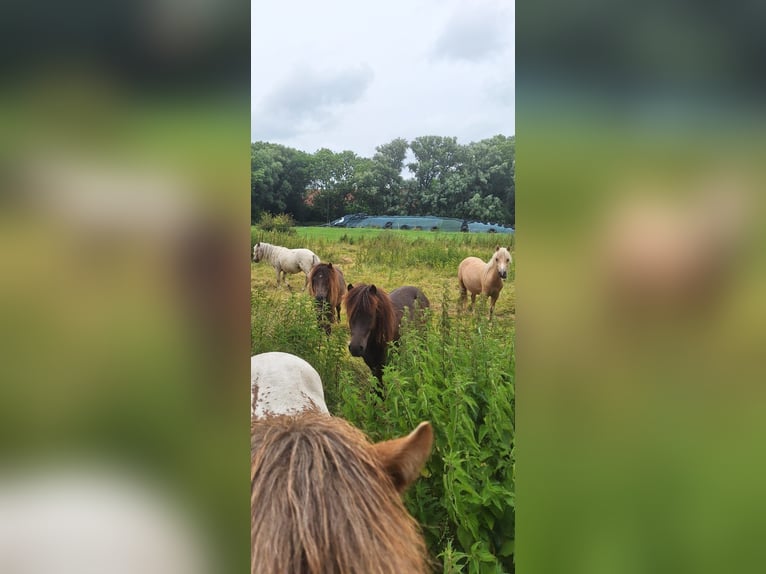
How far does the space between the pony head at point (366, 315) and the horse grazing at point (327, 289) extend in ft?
0.11

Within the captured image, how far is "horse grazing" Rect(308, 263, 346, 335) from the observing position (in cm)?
139

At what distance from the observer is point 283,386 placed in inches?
52.0

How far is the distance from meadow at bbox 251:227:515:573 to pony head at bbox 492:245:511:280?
0.08 feet

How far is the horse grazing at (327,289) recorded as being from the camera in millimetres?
1390

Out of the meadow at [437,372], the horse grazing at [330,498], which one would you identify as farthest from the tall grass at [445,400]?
the horse grazing at [330,498]

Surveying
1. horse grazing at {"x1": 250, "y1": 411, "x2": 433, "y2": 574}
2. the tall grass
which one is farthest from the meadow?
horse grazing at {"x1": 250, "y1": 411, "x2": 433, "y2": 574}

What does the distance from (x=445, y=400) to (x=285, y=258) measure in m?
Result: 0.62

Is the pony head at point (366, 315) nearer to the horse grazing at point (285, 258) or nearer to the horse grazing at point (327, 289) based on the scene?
the horse grazing at point (327, 289)

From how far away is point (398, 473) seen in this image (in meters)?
1.20

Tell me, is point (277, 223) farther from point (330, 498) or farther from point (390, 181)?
point (330, 498)
